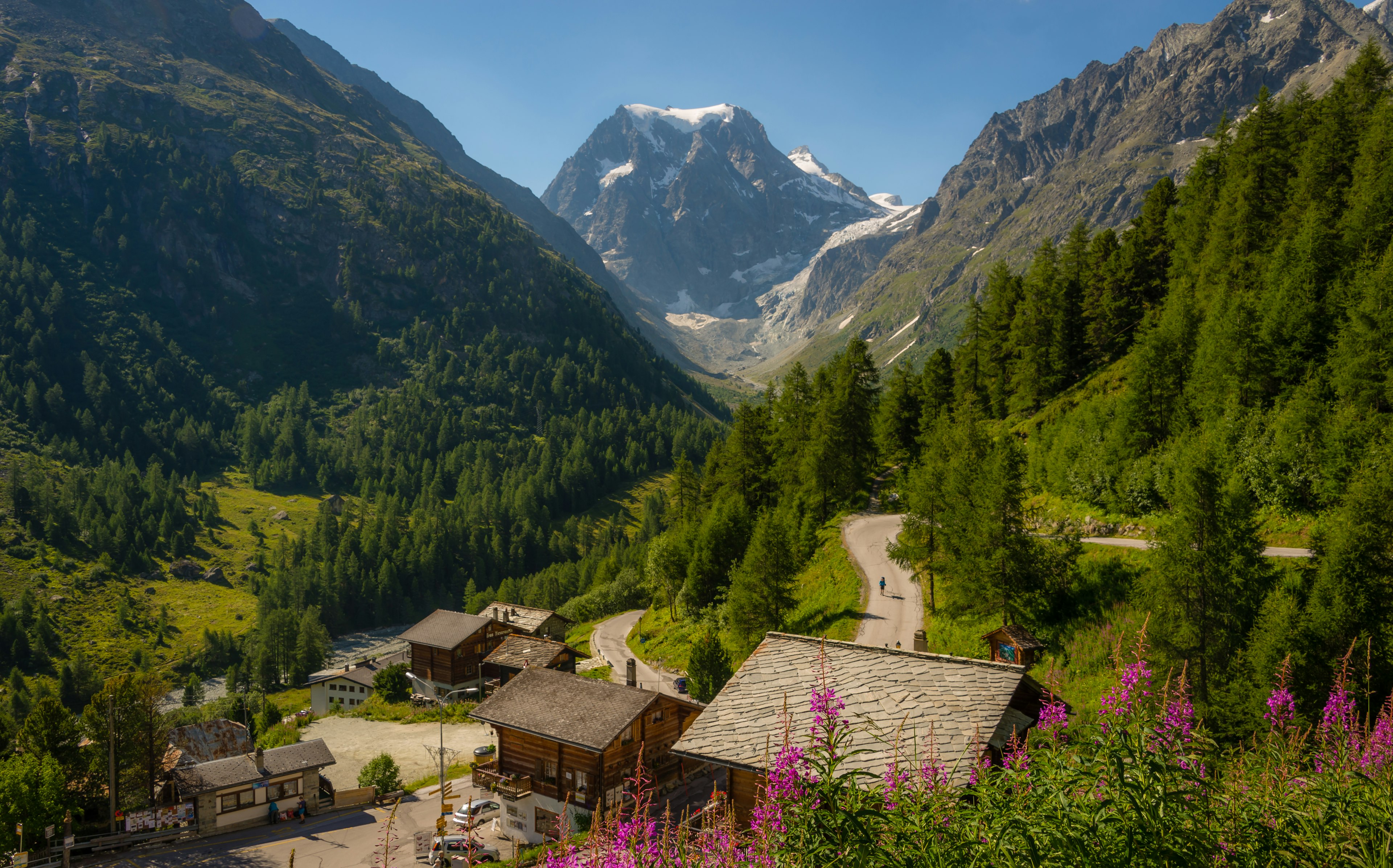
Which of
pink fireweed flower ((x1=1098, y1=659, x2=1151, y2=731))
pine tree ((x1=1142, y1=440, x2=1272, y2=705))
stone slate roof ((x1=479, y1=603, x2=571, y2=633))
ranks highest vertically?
pink fireweed flower ((x1=1098, y1=659, x2=1151, y2=731))

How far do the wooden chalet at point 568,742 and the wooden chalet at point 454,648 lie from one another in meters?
39.2

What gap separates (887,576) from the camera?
4797 cm

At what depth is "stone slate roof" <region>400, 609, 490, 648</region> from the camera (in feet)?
262

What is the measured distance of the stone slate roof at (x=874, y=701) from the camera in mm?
15961

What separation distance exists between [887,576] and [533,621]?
165 feet

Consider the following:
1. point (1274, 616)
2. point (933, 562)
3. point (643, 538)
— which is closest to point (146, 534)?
point (643, 538)

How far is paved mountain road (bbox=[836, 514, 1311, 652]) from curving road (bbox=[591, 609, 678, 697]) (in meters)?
15.5

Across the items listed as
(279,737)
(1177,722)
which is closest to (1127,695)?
(1177,722)

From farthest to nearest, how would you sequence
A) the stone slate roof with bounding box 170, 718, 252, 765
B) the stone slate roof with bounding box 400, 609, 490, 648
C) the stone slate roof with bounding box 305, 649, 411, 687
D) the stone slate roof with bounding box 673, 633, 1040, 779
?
the stone slate roof with bounding box 305, 649, 411, 687 < the stone slate roof with bounding box 400, 609, 490, 648 < the stone slate roof with bounding box 170, 718, 252, 765 < the stone slate roof with bounding box 673, 633, 1040, 779

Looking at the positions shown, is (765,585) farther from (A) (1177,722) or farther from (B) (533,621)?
(B) (533,621)

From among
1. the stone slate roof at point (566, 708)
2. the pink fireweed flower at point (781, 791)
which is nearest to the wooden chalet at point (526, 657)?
the stone slate roof at point (566, 708)

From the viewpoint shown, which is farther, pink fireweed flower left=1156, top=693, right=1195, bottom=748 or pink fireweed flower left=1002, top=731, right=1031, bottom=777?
pink fireweed flower left=1002, top=731, right=1031, bottom=777

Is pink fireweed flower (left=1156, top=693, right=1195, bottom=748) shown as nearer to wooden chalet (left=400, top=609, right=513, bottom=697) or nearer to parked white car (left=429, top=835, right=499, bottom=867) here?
parked white car (left=429, top=835, right=499, bottom=867)

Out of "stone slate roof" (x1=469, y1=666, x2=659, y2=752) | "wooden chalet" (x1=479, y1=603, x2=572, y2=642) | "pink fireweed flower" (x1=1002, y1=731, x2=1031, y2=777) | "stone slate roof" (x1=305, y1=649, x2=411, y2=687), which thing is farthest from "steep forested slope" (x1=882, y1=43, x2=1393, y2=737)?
"stone slate roof" (x1=305, y1=649, x2=411, y2=687)
